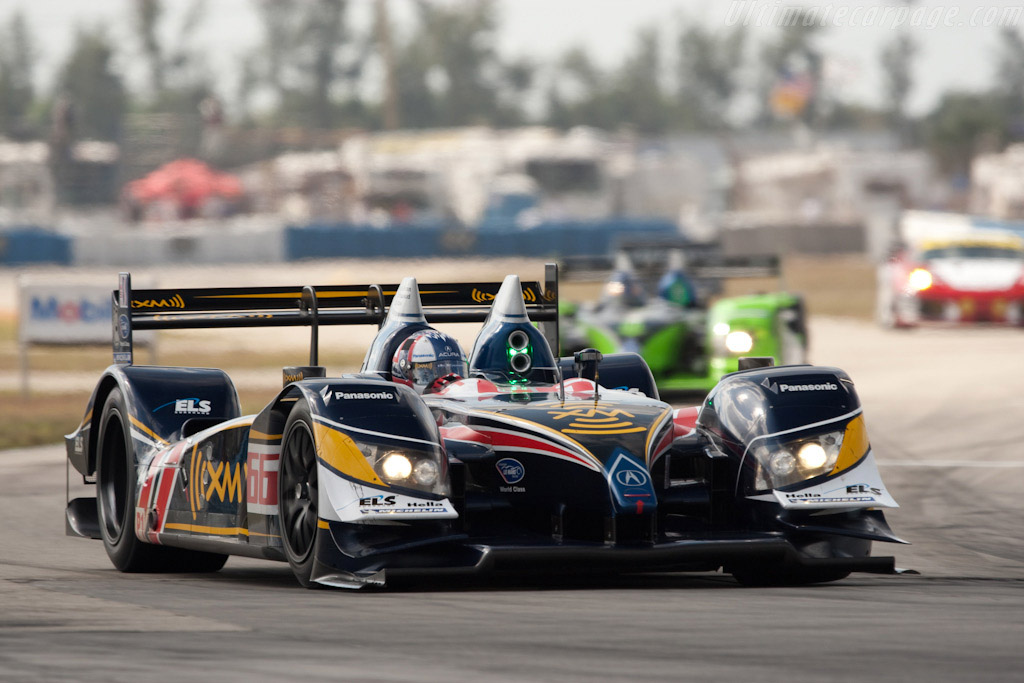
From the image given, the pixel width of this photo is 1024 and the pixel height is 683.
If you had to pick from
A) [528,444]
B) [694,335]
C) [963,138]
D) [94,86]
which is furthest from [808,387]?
[94,86]

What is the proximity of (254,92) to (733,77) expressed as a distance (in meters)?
43.9

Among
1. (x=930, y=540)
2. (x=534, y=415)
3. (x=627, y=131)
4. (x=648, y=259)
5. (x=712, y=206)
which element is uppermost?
(x=627, y=131)

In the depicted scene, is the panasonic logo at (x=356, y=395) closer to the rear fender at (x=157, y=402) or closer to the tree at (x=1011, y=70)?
the rear fender at (x=157, y=402)

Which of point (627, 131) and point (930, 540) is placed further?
point (627, 131)

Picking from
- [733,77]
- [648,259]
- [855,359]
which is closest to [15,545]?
[648,259]

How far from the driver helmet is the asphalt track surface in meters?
1.13

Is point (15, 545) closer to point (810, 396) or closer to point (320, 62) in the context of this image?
point (810, 396)

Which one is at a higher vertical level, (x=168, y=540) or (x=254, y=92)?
(x=254, y=92)

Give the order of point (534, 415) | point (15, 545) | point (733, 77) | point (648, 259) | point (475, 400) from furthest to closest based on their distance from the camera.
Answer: point (733, 77) < point (648, 259) < point (15, 545) < point (475, 400) < point (534, 415)

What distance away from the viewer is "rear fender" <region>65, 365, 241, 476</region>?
8547mm

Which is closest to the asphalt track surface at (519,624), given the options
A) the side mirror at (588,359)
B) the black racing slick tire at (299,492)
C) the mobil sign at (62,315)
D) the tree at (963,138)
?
the black racing slick tire at (299,492)

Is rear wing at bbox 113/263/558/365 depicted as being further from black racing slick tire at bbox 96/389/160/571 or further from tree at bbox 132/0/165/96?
tree at bbox 132/0/165/96

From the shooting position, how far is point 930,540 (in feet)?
30.4

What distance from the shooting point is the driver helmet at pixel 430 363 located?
26.6 ft
